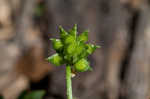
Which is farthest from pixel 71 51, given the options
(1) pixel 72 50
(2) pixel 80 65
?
(2) pixel 80 65

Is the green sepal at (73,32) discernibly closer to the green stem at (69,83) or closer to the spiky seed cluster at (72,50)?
the spiky seed cluster at (72,50)

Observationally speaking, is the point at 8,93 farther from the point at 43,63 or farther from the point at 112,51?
the point at 112,51

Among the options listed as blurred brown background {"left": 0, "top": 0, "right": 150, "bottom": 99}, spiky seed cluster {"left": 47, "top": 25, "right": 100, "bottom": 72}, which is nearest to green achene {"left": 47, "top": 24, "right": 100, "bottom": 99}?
spiky seed cluster {"left": 47, "top": 25, "right": 100, "bottom": 72}

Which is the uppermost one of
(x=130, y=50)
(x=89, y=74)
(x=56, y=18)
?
(x=56, y=18)

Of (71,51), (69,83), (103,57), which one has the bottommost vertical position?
(103,57)

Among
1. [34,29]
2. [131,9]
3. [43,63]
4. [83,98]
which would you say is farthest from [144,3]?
[34,29]

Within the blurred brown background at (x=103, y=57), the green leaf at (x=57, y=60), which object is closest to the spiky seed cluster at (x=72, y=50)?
the green leaf at (x=57, y=60)

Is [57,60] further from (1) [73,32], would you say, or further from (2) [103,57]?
(2) [103,57]
